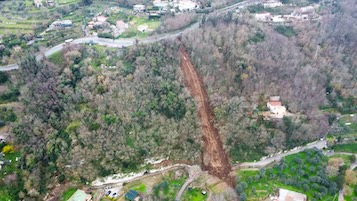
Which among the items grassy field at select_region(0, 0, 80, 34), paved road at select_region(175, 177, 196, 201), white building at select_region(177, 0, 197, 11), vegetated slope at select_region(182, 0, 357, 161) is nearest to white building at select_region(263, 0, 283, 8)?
vegetated slope at select_region(182, 0, 357, 161)

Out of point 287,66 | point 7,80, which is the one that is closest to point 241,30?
point 287,66

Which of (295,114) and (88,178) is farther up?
(295,114)

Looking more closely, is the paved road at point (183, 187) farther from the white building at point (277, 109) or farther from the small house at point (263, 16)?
the small house at point (263, 16)

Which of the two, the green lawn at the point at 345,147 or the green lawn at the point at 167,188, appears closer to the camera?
the green lawn at the point at 167,188

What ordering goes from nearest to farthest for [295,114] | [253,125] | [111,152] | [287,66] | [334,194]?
[334,194], [111,152], [253,125], [295,114], [287,66]

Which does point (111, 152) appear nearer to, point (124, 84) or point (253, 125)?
point (124, 84)

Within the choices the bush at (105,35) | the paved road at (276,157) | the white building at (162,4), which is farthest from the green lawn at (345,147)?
the white building at (162,4)

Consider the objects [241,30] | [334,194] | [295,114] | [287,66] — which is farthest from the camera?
[241,30]
